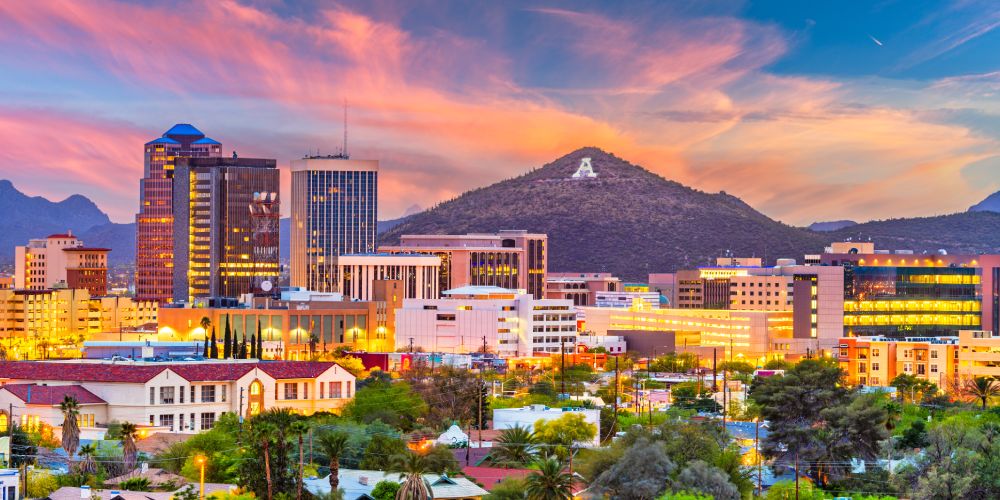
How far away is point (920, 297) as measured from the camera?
194125 millimetres

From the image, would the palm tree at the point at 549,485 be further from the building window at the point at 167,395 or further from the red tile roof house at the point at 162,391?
the building window at the point at 167,395

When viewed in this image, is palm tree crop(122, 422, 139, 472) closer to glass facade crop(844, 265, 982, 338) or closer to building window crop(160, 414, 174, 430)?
building window crop(160, 414, 174, 430)

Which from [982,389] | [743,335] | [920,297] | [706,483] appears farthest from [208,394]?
[920,297]

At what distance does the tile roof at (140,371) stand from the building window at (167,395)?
39.2 inches

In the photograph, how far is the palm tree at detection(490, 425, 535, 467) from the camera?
75544mm

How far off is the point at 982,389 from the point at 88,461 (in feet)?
214

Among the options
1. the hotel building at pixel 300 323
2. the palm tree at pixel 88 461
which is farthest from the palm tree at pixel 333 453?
the hotel building at pixel 300 323

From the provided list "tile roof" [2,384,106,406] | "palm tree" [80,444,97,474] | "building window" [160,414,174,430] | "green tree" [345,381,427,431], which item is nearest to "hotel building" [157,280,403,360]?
"green tree" [345,381,427,431]

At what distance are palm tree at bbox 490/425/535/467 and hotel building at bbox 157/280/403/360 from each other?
77493 millimetres

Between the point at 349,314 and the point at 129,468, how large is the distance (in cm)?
10490

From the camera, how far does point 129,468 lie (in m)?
67.9

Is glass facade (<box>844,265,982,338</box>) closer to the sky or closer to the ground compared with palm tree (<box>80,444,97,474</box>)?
closer to the sky

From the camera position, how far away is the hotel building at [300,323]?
6437 inches

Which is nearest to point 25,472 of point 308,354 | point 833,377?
point 833,377
